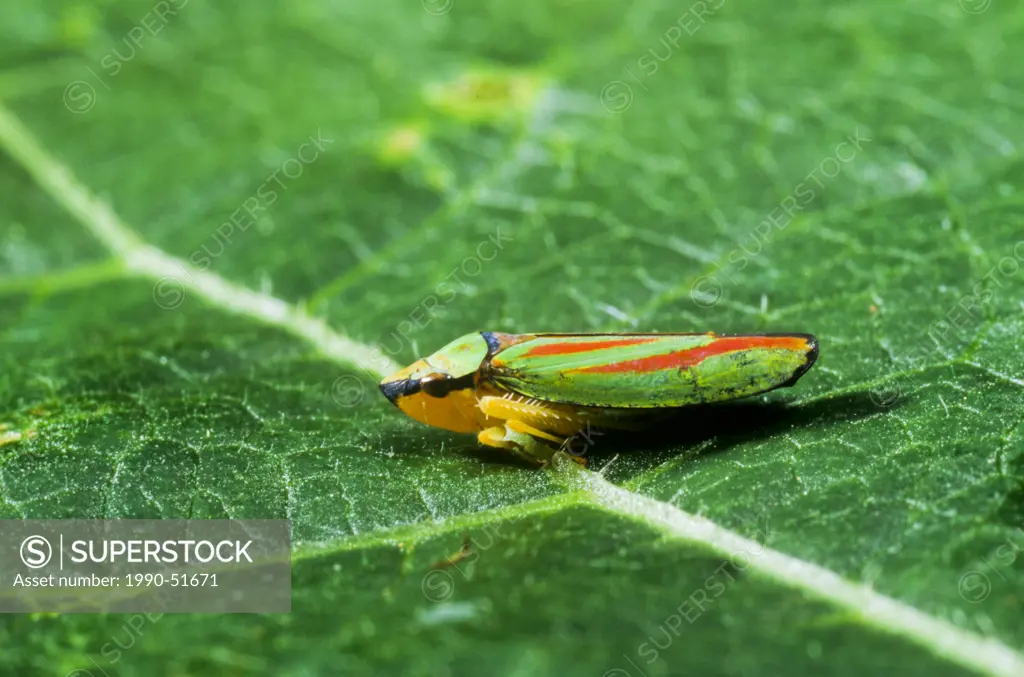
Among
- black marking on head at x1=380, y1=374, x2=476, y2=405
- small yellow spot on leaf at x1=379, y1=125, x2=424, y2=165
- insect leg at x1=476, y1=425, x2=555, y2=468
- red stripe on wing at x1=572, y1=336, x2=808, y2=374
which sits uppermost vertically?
small yellow spot on leaf at x1=379, y1=125, x2=424, y2=165

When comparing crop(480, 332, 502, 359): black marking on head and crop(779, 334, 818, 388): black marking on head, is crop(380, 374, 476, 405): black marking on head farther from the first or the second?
crop(779, 334, 818, 388): black marking on head

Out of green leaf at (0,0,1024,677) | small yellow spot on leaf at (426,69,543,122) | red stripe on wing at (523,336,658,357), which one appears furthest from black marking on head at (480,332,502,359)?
small yellow spot on leaf at (426,69,543,122)

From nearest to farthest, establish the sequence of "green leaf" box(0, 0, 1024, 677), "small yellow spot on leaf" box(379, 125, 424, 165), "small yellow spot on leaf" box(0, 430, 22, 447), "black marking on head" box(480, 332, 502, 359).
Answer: "green leaf" box(0, 0, 1024, 677)
"small yellow spot on leaf" box(0, 430, 22, 447)
"black marking on head" box(480, 332, 502, 359)
"small yellow spot on leaf" box(379, 125, 424, 165)

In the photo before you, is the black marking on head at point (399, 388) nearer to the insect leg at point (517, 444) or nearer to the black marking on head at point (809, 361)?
the insect leg at point (517, 444)

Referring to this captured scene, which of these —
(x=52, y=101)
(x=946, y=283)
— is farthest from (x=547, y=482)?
(x=52, y=101)

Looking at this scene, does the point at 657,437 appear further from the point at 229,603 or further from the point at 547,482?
the point at 229,603

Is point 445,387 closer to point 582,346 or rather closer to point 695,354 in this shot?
point 582,346

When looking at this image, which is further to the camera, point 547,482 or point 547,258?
point 547,258
